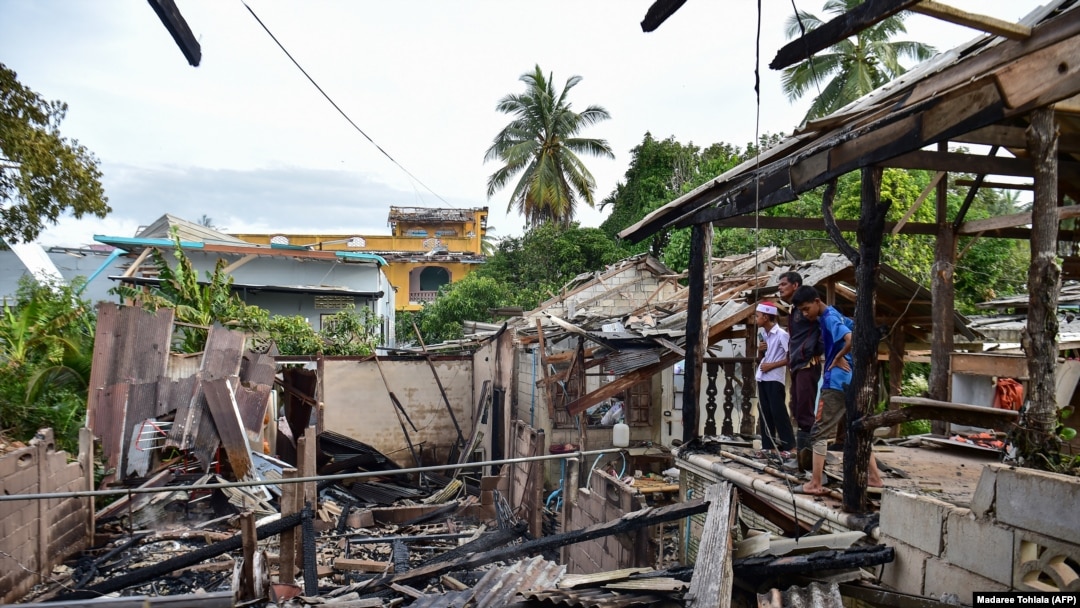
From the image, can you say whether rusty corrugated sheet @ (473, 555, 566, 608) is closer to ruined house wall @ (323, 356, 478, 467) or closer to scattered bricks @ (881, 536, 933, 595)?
scattered bricks @ (881, 536, 933, 595)

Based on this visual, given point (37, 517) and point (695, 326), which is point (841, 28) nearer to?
point (695, 326)

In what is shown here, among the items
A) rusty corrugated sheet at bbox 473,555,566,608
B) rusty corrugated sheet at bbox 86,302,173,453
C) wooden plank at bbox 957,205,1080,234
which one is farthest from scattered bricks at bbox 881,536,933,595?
rusty corrugated sheet at bbox 86,302,173,453

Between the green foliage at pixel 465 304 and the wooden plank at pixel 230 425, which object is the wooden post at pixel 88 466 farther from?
the green foliage at pixel 465 304

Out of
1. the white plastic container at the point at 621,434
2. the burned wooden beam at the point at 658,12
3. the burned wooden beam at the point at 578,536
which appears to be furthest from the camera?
the white plastic container at the point at 621,434

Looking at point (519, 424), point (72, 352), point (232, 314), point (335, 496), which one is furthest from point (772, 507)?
point (232, 314)

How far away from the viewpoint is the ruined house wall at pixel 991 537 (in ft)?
10.7

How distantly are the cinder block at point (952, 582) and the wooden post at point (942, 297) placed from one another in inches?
150

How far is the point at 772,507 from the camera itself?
17.6ft

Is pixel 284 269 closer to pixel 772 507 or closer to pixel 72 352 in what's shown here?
pixel 72 352

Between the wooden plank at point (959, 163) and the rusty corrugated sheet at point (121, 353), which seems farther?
the rusty corrugated sheet at point (121, 353)

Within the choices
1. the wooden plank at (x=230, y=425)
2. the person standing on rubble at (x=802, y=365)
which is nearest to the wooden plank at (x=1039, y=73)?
the person standing on rubble at (x=802, y=365)

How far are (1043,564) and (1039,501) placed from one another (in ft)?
1.00

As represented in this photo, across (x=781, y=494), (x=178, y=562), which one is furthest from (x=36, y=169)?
(x=781, y=494)

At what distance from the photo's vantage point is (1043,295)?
12.7 ft
